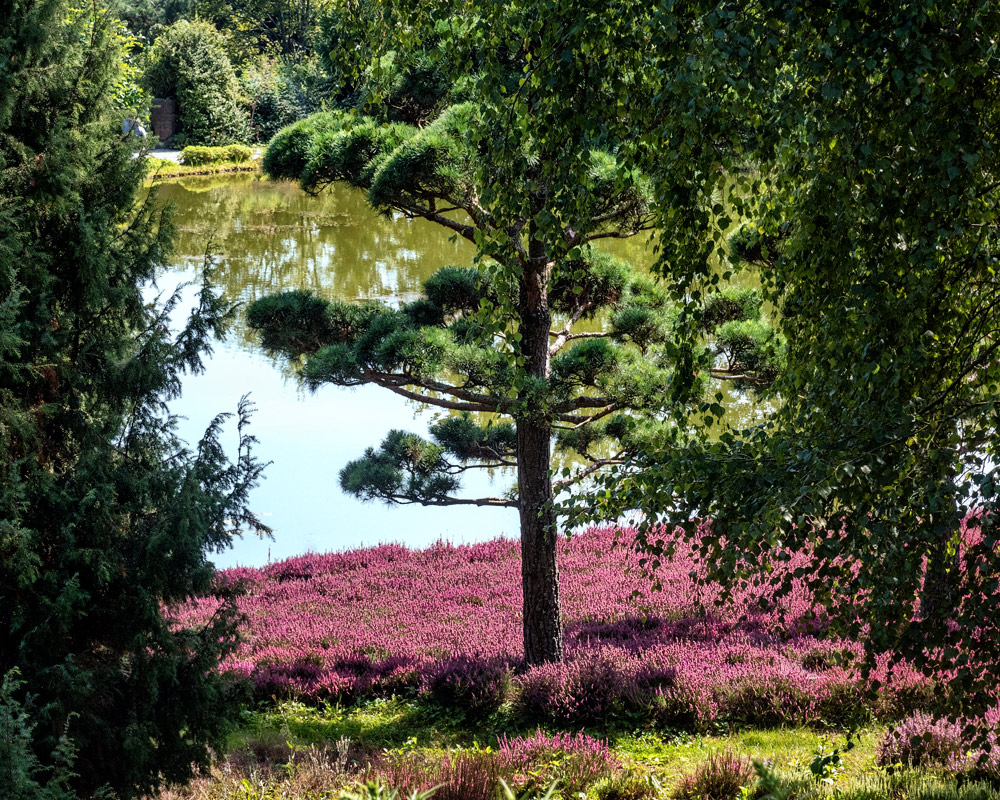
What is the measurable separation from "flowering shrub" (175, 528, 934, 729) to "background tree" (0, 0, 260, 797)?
1.46ft

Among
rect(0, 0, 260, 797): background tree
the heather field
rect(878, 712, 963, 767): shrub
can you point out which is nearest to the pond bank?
the heather field

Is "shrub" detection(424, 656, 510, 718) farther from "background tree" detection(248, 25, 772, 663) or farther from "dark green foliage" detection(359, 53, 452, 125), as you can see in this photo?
"dark green foliage" detection(359, 53, 452, 125)

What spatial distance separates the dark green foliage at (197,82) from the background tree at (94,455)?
1433 inches

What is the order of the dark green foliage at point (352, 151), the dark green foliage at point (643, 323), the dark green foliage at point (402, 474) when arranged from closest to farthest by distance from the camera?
the dark green foliage at point (352, 151)
the dark green foliage at point (643, 323)
the dark green foliage at point (402, 474)

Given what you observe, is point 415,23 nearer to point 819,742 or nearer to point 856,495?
point 856,495

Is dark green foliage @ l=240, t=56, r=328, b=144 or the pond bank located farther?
dark green foliage @ l=240, t=56, r=328, b=144

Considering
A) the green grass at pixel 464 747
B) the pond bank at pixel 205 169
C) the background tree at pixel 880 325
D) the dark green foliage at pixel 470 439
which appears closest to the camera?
the background tree at pixel 880 325

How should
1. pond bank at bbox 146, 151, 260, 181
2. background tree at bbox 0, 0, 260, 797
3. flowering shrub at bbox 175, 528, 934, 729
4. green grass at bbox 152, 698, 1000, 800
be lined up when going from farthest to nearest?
pond bank at bbox 146, 151, 260, 181 < flowering shrub at bbox 175, 528, 934, 729 < green grass at bbox 152, 698, 1000, 800 < background tree at bbox 0, 0, 260, 797

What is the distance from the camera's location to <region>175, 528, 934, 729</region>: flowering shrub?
618 centimetres

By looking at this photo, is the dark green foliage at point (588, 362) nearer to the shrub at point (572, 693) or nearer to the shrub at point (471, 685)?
the shrub at point (572, 693)

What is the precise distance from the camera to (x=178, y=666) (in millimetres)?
4230

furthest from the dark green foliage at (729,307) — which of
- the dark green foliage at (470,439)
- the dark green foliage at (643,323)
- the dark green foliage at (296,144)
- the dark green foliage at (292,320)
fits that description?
the dark green foliage at (296,144)

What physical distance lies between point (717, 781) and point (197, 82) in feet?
128

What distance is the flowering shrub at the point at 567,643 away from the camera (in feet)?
20.3
